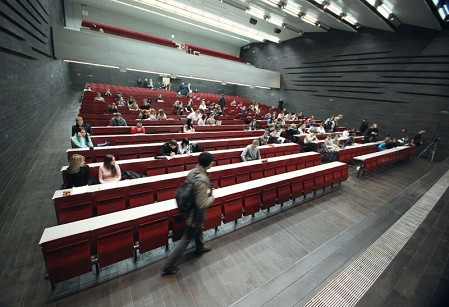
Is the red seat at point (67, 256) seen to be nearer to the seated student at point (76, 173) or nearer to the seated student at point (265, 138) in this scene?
the seated student at point (76, 173)

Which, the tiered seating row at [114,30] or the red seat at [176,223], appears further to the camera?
the tiered seating row at [114,30]

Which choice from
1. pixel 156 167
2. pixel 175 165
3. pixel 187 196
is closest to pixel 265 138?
pixel 175 165

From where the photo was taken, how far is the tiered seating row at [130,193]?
8.30 ft

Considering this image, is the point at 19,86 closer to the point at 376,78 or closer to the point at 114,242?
the point at 114,242

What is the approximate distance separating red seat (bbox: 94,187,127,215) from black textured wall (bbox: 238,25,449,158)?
40.6 ft

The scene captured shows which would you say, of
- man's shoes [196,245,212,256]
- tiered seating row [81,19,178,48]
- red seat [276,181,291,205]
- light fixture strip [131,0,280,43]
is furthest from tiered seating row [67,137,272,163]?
tiered seating row [81,19,178,48]

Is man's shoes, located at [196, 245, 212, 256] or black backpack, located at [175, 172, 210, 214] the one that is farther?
man's shoes, located at [196, 245, 212, 256]

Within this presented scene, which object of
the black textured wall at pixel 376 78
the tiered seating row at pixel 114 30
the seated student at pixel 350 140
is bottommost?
the seated student at pixel 350 140

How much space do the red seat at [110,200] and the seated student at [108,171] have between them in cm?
44

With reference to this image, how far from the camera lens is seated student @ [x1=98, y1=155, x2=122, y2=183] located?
3.14m

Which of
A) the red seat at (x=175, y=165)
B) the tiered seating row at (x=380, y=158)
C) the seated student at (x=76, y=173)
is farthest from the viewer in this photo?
the tiered seating row at (x=380, y=158)

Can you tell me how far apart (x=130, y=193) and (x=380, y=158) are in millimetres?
7405

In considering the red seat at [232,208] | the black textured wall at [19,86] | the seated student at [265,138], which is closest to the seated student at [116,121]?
the black textured wall at [19,86]

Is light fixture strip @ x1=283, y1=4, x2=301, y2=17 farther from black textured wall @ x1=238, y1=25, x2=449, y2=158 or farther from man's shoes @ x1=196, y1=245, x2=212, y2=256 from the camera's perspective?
man's shoes @ x1=196, y1=245, x2=212, y2=256
